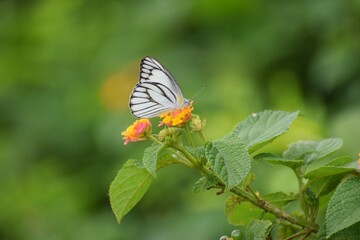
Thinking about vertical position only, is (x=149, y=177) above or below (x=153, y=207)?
above

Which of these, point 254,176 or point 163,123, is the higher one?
point 163,123

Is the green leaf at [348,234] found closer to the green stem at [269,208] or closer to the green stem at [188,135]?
the green stem at [269,208]

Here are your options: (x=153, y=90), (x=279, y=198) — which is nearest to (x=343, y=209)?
(x=279, y=198)

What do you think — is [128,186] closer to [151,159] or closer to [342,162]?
[151,159]

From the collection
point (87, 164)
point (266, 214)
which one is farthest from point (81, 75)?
point (266, 214)

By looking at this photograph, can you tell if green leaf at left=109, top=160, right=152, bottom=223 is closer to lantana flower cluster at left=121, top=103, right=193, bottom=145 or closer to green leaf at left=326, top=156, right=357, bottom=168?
lantana flower cluster at left=121, top=103, right=193, bottom=145

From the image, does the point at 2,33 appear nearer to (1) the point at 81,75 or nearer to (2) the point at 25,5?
(2) the point at 25,5

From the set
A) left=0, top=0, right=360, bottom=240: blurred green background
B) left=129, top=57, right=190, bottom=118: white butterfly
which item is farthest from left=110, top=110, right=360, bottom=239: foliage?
left=0, top=0, right=360, bottom=240: blurred green background
